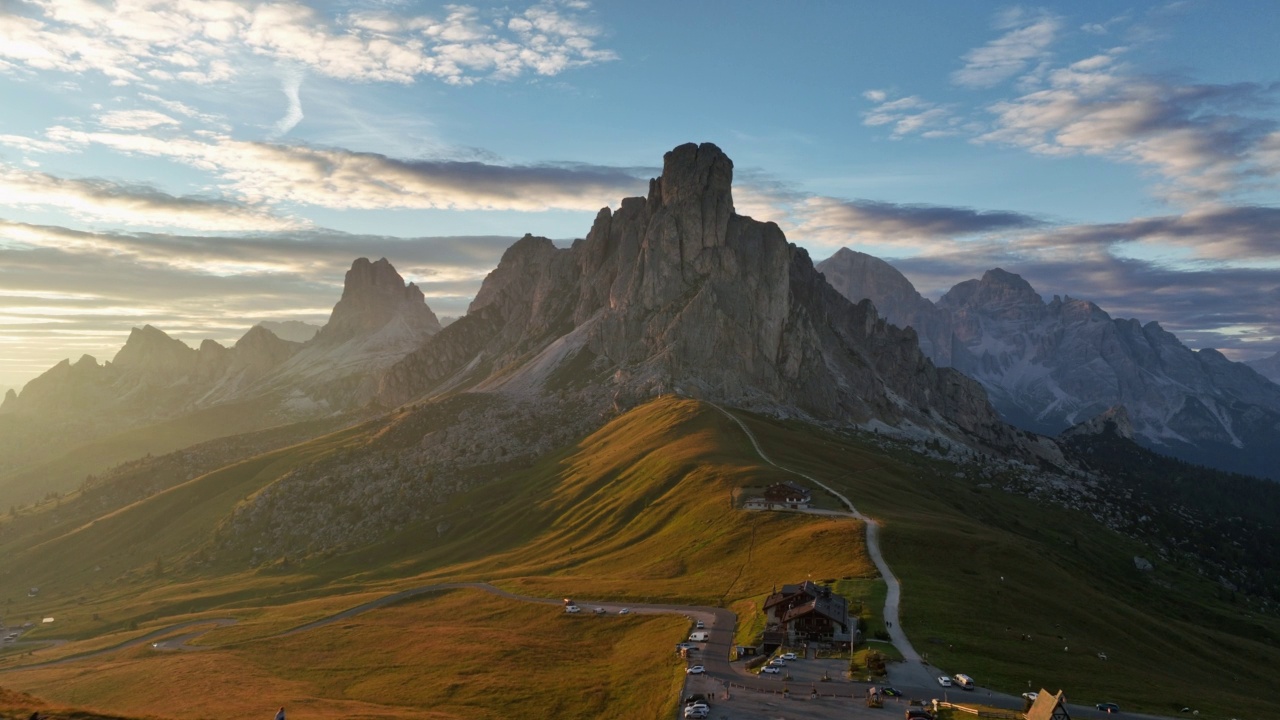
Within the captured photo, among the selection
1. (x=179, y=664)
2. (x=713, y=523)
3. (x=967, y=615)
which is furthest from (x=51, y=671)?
(x=967, y=615)

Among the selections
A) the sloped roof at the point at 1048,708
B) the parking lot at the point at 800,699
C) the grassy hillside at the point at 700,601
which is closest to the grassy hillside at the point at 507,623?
the grassy hillside at the point at 700,601

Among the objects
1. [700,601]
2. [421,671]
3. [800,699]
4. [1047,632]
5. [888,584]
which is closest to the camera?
[800,699]

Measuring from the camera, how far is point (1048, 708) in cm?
6028

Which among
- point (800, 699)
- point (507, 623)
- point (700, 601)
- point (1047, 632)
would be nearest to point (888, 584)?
point (1047, 632)

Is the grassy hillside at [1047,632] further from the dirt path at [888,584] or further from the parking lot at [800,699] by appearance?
the parking lot at [800,699]

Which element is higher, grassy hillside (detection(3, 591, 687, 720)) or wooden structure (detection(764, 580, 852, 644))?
wooden structure (detection(764, 580, 852, 644))

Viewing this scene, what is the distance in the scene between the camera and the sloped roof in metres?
59.5

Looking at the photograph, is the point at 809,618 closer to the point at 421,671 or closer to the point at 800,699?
the point at 800,699

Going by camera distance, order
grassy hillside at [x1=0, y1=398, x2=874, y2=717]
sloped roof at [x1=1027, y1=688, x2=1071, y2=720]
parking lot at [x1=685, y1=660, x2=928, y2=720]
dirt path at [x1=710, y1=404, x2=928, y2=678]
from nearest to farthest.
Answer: sloped roof at [x1=1027, y1=688, x2=1071, y2=720], parking lot at [x1=685, y1=660, x2=928, y2=720], dirt path at [x1=710, y1=404, x2=928, y2=678], grassy hillside at [x1=0, y1=398, x2=874, y2=717]

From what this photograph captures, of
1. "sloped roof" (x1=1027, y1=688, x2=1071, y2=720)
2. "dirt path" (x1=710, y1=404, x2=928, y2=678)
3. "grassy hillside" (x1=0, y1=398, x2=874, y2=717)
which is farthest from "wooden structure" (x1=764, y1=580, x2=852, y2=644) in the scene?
"sloped roof" (x1=1027, y1=688, x2=1071, y2=720)

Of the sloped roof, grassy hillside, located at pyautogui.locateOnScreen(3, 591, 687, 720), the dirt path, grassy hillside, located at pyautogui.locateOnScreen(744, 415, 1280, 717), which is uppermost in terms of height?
the sloped roof

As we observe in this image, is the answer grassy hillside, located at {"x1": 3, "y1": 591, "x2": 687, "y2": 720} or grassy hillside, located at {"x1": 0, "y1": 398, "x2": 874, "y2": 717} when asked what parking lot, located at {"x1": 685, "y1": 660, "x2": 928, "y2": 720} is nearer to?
grassy hillside, located at {"x1": 3, "y1": 591, "x2": 687, "y2": 720}

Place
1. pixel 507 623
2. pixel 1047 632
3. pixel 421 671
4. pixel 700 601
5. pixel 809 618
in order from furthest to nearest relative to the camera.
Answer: pixel 507 623 → pixel 700 601 → pixel 421 671 → pixel 1047 632 → pixel 809 618

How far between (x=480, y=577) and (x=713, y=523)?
51237 mm
